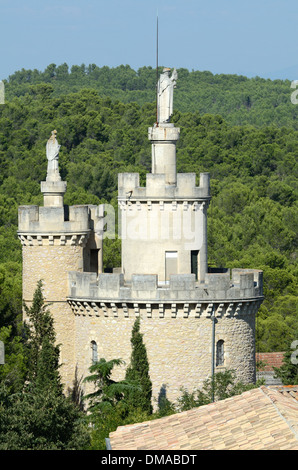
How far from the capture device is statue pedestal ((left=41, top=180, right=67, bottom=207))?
115ft

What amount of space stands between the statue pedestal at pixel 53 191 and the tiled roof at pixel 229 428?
11733 mm

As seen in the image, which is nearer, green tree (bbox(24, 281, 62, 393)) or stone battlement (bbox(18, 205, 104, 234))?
green tree (bbox(24, 281, 62, 393))

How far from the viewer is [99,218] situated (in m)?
36.2

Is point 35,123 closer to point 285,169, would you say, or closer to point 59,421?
point 285,169

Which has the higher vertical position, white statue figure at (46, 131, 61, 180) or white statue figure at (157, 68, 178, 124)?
white statue figure at (157, 68, 178, 124)

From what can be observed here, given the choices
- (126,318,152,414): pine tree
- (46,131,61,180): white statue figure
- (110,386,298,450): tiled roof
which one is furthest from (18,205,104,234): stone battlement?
(110,386,298,450): tiled roof

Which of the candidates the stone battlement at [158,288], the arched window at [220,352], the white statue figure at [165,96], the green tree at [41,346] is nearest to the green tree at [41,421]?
the green tree at [41,346]

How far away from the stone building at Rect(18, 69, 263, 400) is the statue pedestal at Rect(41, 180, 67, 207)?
3cm

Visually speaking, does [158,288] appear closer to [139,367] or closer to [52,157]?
[139,367]

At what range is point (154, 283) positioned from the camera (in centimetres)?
3306

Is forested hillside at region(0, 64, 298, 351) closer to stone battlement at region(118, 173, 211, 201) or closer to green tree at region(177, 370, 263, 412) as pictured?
stone battlement at region(118, 173, 211, 201)

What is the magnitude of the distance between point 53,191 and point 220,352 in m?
6.65

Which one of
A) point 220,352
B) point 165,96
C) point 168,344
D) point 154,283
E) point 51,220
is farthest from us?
point 165,96

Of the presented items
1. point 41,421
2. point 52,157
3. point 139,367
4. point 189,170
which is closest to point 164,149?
point 52,157
